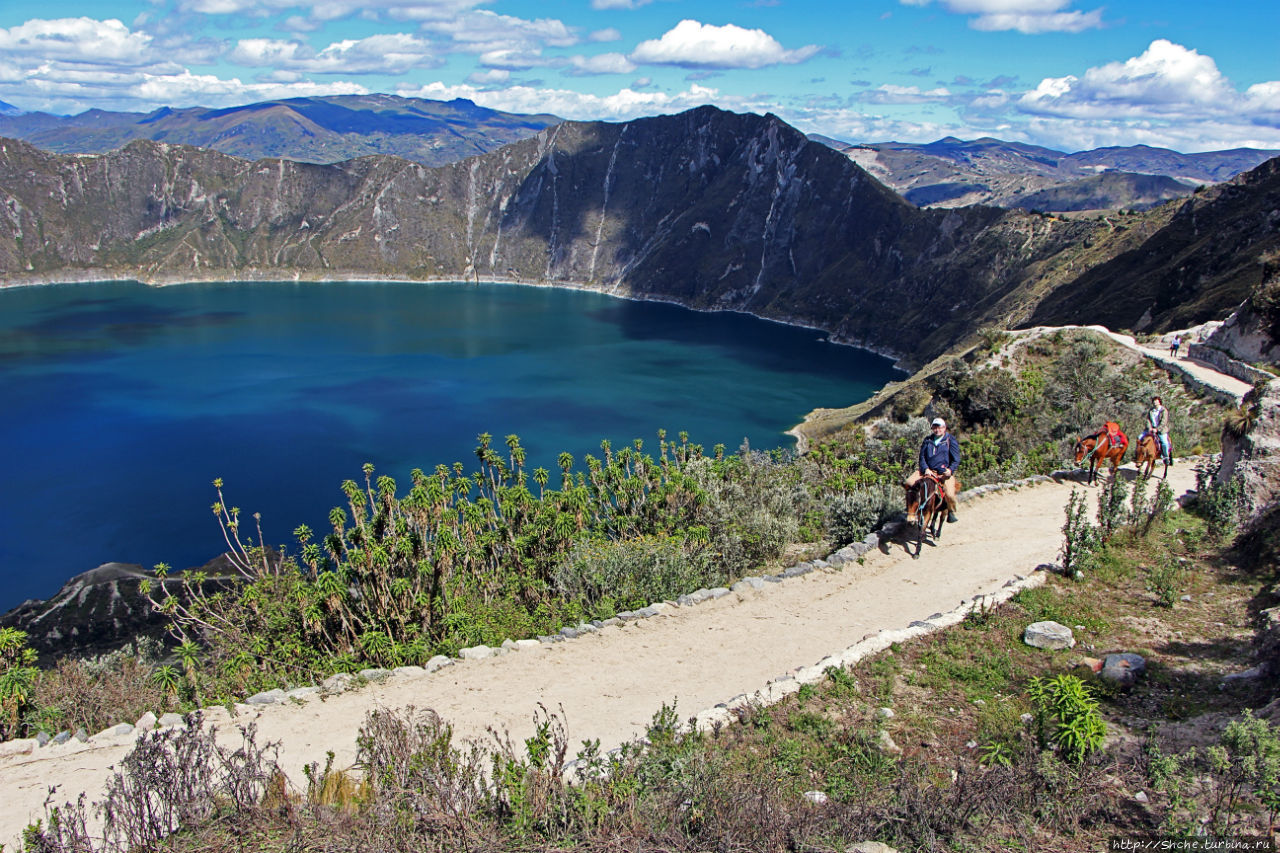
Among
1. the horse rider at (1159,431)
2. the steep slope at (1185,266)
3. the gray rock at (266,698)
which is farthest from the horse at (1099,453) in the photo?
the steep slope at (1185,266)

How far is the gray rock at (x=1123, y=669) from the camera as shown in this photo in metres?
9.93

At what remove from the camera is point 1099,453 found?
63.0ft

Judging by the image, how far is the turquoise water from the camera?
54.1 metres

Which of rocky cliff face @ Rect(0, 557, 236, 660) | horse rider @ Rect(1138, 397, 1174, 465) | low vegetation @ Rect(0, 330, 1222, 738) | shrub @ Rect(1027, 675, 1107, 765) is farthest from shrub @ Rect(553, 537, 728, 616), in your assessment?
rocky cliff face @ Rect(0, 557, 236, 660)

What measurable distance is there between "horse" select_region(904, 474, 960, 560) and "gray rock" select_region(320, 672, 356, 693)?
1061 centimetres

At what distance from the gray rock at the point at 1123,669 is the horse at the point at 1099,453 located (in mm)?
9149

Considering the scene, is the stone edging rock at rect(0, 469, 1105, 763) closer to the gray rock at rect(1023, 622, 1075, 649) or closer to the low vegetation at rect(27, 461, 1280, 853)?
the low vegetation at rect(27, 461, 1280, 853)

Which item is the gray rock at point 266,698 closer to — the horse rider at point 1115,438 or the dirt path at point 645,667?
the dirt path at point 645,667

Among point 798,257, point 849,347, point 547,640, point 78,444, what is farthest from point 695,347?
point 547,640

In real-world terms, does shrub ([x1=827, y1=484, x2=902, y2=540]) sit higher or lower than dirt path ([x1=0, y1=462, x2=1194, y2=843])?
higher

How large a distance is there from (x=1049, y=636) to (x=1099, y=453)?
960 cm

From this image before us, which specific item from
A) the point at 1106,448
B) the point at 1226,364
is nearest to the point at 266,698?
the point at 1106,448

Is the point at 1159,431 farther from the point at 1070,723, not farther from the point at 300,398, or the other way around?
the point at 300,398

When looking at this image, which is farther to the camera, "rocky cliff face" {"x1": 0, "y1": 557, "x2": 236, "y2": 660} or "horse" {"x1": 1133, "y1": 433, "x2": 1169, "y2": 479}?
"rocky cliff face" {"x1": 0, "y1": 557, "x2": 236, "y2": 660}
